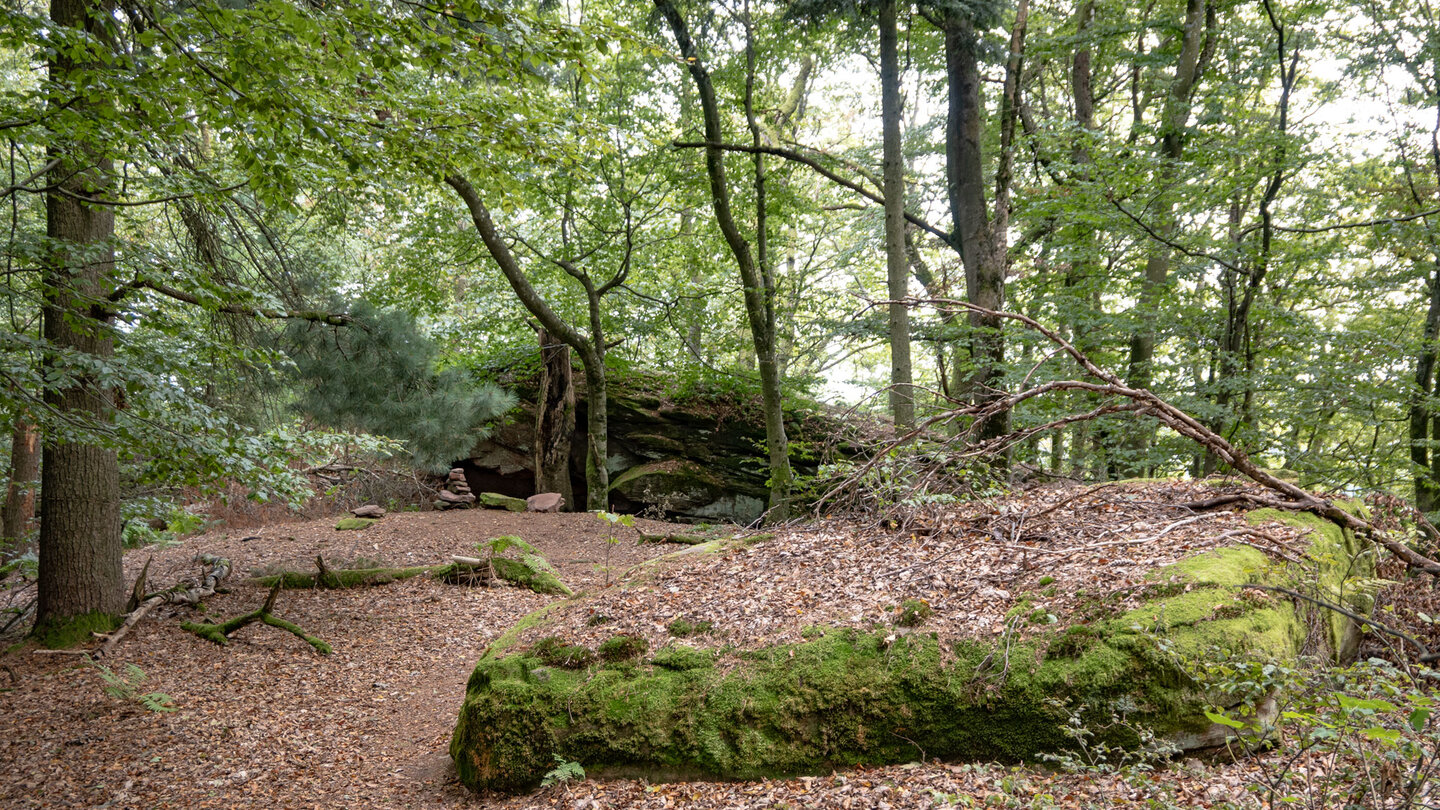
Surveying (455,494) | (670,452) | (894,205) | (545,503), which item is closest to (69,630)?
(545,503)

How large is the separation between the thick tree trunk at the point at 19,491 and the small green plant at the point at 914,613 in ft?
30.5

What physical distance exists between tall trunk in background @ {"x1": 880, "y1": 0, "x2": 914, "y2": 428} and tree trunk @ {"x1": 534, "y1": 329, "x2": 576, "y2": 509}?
20.7ft

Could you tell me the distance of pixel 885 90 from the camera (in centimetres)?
909

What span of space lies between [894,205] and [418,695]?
24.2 feet

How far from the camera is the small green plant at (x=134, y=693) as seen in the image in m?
5.16

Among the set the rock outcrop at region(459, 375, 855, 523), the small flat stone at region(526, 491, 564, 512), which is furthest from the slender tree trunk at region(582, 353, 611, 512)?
the rock outcrop at region(459, 375, 855, 523)

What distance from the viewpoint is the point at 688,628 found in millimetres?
4168

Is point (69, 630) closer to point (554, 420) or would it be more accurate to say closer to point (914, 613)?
point (914, 613)

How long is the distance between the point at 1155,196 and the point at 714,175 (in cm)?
531

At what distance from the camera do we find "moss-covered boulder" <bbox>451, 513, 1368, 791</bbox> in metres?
3.17

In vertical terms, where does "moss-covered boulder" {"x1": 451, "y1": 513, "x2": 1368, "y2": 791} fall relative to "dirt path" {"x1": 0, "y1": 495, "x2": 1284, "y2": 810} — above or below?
above

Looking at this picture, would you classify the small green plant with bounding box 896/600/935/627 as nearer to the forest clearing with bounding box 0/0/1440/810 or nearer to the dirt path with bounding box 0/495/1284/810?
the forest clearing with bounding box 0/0/1440/810

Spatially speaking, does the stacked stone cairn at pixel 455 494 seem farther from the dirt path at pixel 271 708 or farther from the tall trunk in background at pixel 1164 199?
the tall trunk in background at pixel 1164 199

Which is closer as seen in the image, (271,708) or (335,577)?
(271,708)
